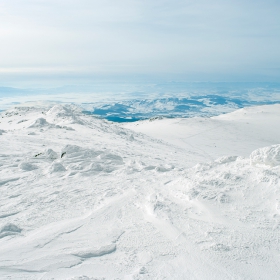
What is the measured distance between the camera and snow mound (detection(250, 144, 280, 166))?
7.20m

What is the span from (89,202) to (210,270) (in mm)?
3507

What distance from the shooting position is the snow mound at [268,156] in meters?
7.20

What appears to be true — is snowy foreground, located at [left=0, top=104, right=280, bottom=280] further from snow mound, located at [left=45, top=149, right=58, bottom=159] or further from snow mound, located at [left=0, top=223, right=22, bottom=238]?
snow mound, located at [left=45, top=149, right=58, bottom=159]

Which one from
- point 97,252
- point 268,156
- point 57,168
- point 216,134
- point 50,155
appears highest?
point 268,156

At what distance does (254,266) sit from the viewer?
3.87 meters

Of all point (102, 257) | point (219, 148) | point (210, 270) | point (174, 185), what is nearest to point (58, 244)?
point (102, 257)

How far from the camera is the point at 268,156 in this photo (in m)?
7.26

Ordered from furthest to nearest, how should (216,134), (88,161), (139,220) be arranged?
(216,134), (88,161), (139,220)

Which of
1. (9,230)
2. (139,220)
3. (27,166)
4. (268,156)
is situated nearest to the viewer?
(9,230)

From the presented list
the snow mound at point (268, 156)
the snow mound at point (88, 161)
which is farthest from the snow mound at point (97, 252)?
the snow mound at point (268, 156)

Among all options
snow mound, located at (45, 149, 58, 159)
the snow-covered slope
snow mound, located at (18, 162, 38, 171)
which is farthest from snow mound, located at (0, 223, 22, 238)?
the snow-covered slope

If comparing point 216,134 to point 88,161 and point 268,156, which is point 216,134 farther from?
point 268,156

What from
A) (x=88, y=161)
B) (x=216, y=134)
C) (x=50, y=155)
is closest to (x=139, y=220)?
(x=88, y=161)

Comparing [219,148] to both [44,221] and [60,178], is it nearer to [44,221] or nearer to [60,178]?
[60,178]
